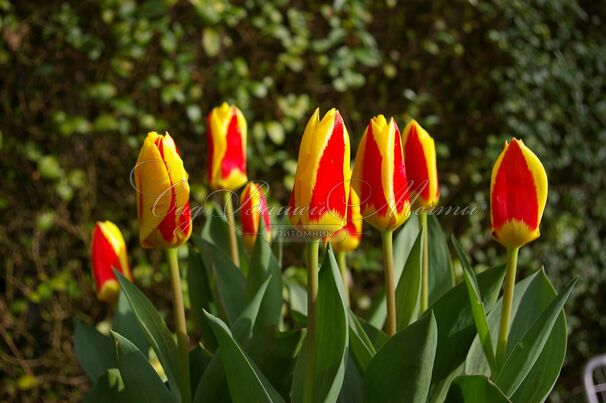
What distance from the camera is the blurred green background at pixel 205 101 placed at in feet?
6.56

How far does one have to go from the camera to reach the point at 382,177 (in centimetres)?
65

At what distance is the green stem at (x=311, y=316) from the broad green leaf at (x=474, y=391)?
0.14 m

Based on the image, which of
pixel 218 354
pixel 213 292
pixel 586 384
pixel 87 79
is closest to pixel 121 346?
pixel 218 354

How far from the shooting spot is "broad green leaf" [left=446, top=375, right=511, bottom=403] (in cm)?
62

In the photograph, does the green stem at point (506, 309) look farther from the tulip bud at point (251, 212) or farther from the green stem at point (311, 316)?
the tulip bud at point (251, 212)

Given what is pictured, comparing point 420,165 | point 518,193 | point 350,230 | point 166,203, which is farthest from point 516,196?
point 166,203

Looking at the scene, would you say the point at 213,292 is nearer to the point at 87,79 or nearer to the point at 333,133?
the point at 333,133

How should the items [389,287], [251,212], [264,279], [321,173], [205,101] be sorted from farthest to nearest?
1. [205,101]
2. [251,212]
3. [264,279]
4. [389,287]
5. [321,173]

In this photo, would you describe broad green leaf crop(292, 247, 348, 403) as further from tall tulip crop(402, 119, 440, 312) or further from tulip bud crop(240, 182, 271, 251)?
tulip bud crop(240, 182, 271, 251)

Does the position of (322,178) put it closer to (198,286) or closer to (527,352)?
(527,352)

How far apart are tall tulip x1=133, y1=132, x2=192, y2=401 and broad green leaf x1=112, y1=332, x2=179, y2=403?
33mm

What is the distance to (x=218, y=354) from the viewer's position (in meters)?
0.67

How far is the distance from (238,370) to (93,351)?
290mm

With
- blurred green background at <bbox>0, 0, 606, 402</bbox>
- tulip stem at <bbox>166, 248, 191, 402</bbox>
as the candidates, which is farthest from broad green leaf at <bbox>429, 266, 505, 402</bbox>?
blurred green background at <bbox>0, 0, 606, 402</bbox>
